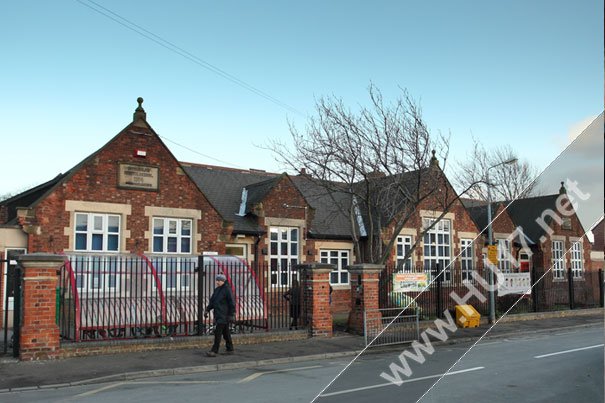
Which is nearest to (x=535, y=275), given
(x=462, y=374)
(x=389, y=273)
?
(x=462, y=374)

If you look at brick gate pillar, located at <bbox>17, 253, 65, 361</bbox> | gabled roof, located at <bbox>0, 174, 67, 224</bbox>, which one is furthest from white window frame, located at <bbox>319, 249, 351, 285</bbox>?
brick gate pillar, located at <bbox>17, 253, 65, 361</bbox>

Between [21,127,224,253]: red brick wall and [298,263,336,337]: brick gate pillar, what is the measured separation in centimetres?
641

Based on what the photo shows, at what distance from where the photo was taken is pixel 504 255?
2.12 meters

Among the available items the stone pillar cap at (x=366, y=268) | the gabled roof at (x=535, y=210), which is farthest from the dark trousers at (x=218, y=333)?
the gabled roof at (x=535, y=210)

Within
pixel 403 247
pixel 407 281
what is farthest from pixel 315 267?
pixel 403 247

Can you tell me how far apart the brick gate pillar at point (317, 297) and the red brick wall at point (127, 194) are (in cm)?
641

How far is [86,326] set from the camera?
43.6 ft

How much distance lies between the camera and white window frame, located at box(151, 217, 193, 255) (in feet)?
68.5

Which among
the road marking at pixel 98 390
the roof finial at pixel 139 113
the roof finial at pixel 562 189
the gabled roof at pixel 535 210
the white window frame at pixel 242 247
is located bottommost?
the road marking at pixel 98 390

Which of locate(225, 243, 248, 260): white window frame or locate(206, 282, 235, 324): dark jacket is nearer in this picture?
locate(206, 282, 235, 324): dark jacket

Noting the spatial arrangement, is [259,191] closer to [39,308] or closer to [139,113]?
[139,113]

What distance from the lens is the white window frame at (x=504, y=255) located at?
1996 mm

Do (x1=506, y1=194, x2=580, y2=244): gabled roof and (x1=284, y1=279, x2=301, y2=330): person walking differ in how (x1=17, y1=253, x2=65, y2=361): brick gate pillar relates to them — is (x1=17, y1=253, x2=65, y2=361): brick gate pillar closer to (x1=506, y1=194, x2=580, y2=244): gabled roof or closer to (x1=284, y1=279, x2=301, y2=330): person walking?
(x1=284, y1=279, x2=301, y2=330): person walking

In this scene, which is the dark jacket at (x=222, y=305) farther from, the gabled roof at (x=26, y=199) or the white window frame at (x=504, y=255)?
the white window frame at (x=504, y=255)
